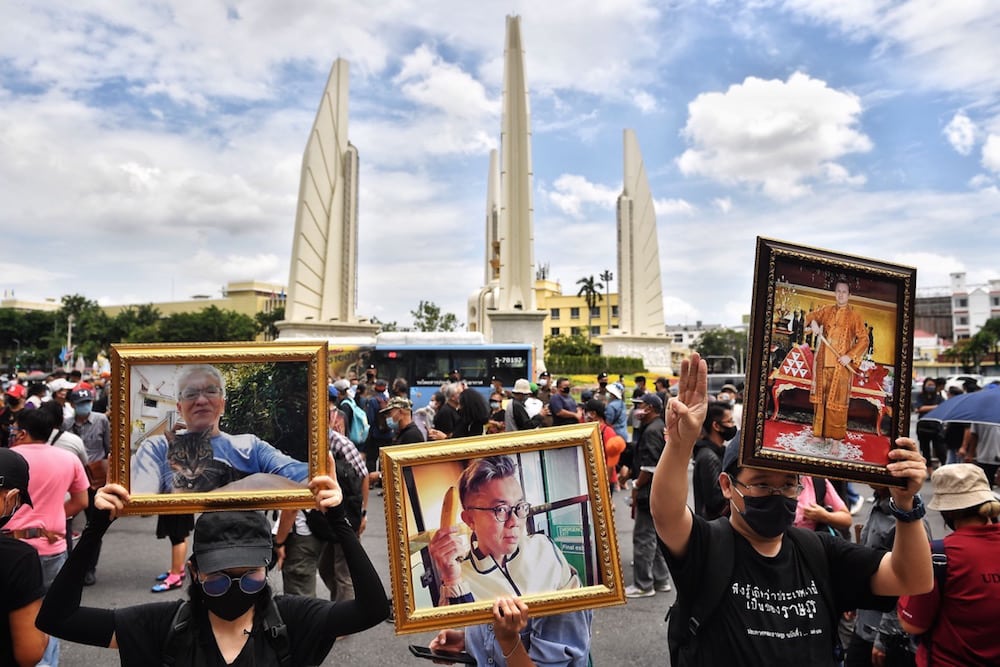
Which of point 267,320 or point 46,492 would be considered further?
point 267,320

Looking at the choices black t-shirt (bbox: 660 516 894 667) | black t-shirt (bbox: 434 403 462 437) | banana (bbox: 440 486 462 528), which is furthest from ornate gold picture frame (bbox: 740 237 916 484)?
black t-shirt (bbox: 434 403 462 437)

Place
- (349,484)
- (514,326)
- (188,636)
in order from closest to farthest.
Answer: (188,636) → (349,484) → (514,326)

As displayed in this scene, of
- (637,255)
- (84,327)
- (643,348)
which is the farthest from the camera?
(84,327)

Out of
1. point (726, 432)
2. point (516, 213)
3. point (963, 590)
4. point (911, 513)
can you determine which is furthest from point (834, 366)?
point (516, 213)

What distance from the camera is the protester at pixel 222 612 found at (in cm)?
194

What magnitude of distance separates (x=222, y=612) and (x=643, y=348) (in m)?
40.2

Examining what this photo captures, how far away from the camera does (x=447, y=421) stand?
869 centimetres

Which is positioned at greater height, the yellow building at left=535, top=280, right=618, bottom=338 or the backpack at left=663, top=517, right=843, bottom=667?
→ the yellow building at left=535, top=280, right=618, bottom=338

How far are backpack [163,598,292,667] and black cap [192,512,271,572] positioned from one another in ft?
0.49

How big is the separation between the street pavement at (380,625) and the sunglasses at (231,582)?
7.99ft

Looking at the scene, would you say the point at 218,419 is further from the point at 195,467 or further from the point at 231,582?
the point at 231,582

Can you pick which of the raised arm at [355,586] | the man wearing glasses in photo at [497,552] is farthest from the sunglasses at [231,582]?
the man wearing glasses in photo at [497,552]

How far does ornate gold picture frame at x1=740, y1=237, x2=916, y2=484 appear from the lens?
2.03 metres

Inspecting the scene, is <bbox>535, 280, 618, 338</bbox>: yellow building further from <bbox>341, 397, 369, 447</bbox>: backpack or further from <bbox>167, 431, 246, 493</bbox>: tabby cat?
<bbox>167, 431, 246, 493</bbox>: tabby cat
